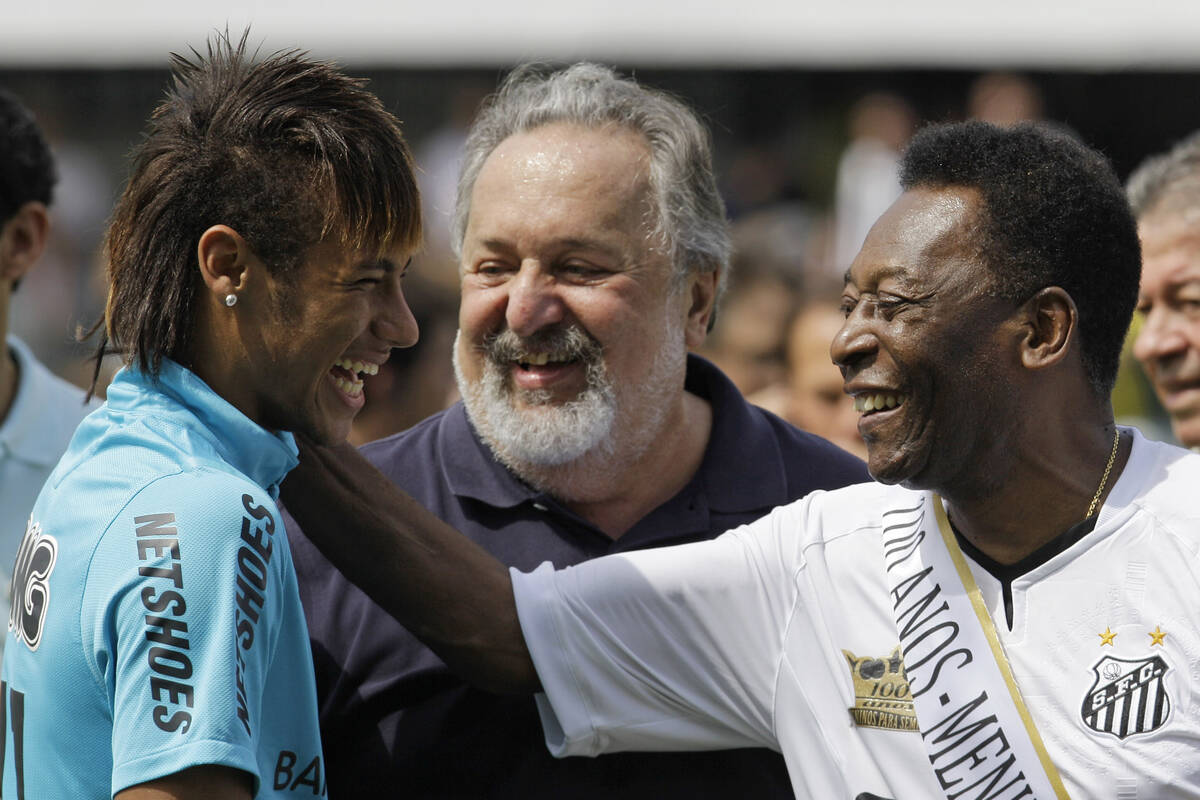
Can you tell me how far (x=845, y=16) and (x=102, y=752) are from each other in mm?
10288

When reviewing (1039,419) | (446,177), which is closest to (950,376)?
(1039,419)

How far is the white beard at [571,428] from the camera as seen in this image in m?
3.41

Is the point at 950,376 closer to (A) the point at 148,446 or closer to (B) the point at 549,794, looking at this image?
(B) the point at 549,794

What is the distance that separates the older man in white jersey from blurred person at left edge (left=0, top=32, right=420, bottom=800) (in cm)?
49

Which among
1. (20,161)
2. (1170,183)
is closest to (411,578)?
(20,161)

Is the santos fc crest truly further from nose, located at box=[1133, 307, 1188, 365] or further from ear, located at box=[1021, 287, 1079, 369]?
nose, located at box=[1133, 307, 1188, 365]

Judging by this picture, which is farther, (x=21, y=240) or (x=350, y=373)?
(x=21, y=240)

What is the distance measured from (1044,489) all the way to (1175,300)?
1673 millimetres

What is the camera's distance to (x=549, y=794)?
2984mm

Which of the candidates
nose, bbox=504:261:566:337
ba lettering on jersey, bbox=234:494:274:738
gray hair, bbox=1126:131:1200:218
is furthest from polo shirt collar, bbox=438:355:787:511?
gray hair, bbox=1126:131:1200:218

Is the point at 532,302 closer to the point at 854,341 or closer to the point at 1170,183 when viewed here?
the point at 854,341

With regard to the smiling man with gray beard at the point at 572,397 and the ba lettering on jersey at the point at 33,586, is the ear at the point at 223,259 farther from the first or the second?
the smiling man with gray beard at the point at 572,397

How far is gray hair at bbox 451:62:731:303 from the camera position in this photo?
3621mm

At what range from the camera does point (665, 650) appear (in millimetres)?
2920
